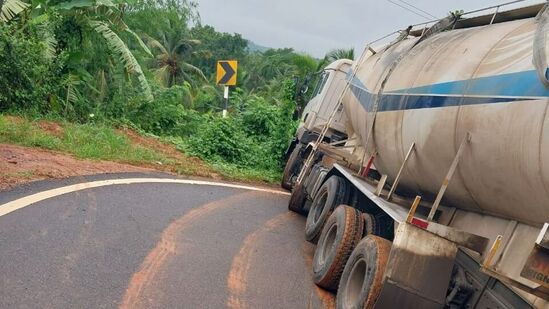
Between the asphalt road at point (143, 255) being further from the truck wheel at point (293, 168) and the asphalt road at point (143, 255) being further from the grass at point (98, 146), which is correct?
the truck wheel at point (293, 168)

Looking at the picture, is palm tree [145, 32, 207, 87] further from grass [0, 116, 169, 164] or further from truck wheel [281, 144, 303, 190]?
truck wheel [281, 144, 303, 190]

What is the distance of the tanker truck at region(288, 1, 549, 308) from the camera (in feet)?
10.6

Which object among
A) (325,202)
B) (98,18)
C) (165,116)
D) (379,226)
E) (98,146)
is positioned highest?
(98,18)

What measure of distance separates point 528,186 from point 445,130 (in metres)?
1.02

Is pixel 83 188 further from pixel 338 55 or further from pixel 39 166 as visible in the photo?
pixel 338 55

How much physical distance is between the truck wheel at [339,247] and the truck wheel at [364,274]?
9.4 inches

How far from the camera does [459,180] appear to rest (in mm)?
4070

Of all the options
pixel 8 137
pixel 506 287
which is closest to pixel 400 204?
pixel 506 287

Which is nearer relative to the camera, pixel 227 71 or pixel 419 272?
pixel 419 272

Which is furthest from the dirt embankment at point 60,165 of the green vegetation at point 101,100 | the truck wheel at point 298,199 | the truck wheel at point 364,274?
the truck wheel at point 364,274

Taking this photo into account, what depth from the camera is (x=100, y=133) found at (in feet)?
35.3

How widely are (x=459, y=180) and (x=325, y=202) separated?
10.6ft

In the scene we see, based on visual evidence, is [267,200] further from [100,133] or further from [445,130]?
[445,130]

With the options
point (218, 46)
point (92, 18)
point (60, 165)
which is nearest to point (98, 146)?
point (60, 165)
